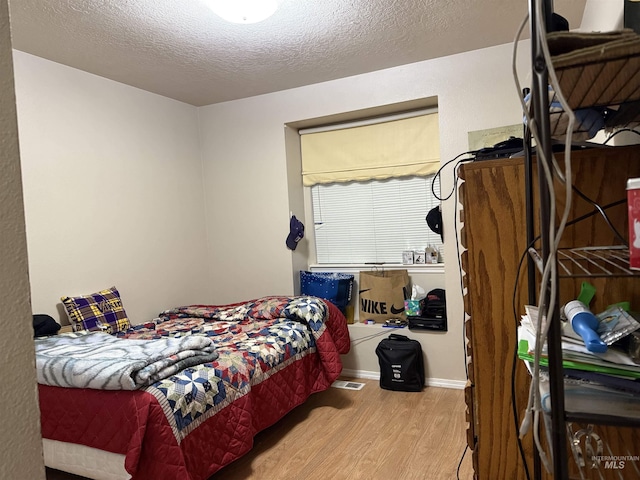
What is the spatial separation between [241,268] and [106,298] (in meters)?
1.25

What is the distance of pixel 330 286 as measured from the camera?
11.9 feet

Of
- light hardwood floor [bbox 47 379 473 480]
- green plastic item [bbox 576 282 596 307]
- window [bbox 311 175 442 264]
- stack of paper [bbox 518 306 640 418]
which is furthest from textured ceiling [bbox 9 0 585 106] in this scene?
light hardwood floor [bbox 47 379 473 480]

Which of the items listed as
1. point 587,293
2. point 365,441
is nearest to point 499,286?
point 587,293

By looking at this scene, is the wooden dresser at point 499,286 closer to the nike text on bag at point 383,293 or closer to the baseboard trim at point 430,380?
the baseboard trim at point 430,380

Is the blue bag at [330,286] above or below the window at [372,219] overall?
below

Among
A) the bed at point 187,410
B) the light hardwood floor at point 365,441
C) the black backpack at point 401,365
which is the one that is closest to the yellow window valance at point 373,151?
the black backpack at point 401,365

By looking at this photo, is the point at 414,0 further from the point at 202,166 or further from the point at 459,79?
the point at 202,166

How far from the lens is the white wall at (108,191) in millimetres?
2697

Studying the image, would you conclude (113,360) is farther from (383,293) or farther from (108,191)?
(383,293)

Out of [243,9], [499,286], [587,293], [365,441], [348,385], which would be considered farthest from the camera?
[348,385]

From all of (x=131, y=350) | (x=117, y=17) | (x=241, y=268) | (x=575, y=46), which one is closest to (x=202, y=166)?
(x=241, y=268)

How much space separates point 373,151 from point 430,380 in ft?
6.30

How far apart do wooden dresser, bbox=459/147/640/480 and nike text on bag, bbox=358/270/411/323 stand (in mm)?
2200

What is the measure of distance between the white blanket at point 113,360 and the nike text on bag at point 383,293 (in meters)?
1.65
